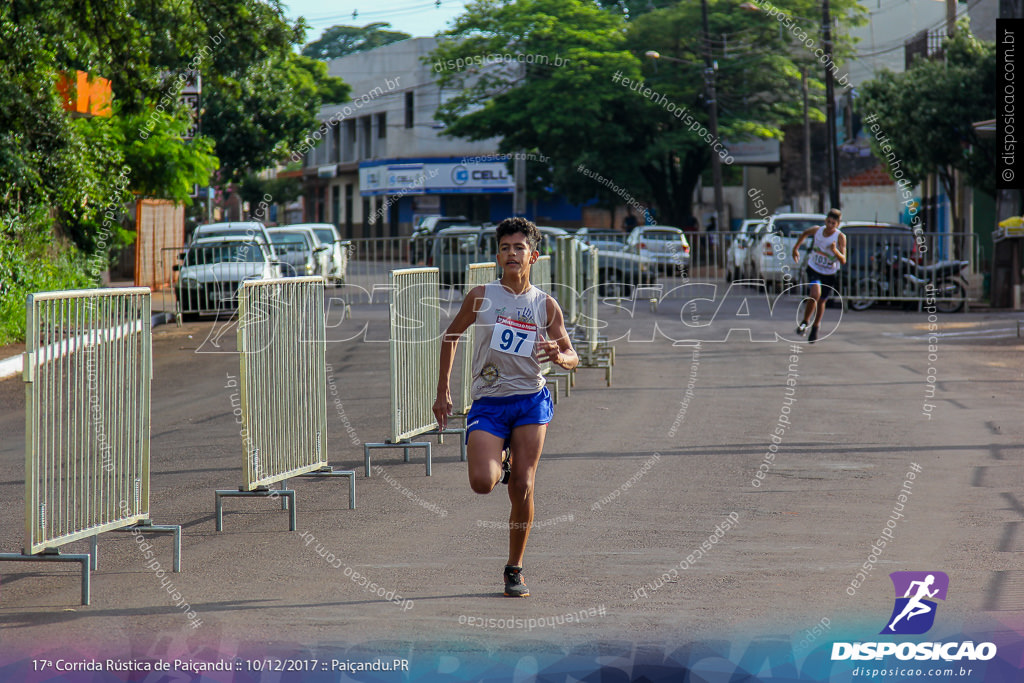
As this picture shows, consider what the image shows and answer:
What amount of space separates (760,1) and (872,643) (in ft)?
144

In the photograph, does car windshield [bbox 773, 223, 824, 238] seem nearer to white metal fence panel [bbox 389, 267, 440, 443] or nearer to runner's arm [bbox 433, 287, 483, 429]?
white metal fence panel [bbox 389, 267, 440, 443]

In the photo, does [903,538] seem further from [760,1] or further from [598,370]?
[760,1]

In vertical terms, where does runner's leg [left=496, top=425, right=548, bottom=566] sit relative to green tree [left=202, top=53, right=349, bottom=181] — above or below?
below

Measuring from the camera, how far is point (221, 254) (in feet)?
78.1

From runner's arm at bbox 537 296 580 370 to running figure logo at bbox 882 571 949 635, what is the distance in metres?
1.83

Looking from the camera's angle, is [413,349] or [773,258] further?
[773,258]

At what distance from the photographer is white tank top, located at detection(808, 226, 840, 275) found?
17938 mm

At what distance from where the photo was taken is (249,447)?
726 centimetres

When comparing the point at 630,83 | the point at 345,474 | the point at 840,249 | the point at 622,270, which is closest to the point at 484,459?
the point at 345,474

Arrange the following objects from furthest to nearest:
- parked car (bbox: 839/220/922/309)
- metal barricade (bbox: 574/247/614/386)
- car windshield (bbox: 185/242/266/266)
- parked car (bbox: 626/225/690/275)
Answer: parked car (bbox: 626/225/690/275)
parked car (bbox: 839/220/922/309)
car windshield (bbox: 185/242/266/266)
metal barricade (bbox: 574/247/614/386)

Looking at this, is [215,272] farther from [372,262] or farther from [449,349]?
[449,349]

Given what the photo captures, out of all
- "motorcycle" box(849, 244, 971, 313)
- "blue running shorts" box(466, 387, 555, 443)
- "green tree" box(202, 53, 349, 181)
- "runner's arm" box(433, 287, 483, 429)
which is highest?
"green tree" box(202, 53, 349, 181)

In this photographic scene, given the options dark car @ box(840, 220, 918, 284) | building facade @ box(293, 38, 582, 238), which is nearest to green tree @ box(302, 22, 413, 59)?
building facade @ box(293, 38, 582, 238)

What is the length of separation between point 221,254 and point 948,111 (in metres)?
16.1
